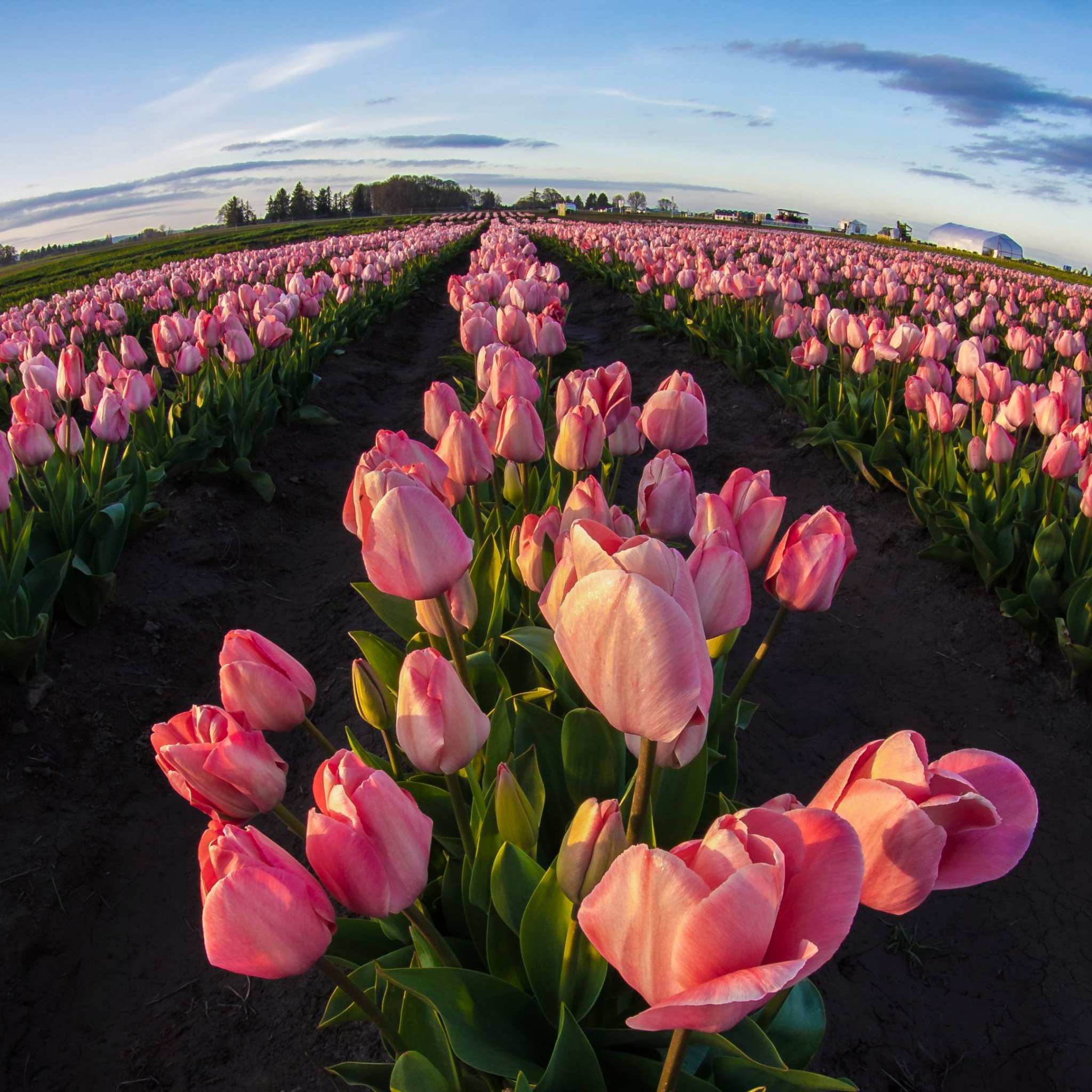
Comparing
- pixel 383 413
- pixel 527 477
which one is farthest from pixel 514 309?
pixel 383 413

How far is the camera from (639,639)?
2.67 feet

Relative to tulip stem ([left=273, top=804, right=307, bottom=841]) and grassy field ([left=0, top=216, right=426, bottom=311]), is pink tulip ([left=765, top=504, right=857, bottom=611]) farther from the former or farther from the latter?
grassy field ([left=0, top=216, right=426, bottom=311])

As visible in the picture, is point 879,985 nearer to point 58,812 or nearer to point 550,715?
point 550,715

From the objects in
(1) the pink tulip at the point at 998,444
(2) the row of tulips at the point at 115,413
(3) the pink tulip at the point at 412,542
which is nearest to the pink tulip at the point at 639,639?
(3) the pink tulip at the point at 412,542

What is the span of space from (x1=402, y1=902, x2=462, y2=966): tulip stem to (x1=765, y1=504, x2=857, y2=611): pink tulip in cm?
75

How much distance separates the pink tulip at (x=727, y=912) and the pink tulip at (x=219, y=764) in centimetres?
59

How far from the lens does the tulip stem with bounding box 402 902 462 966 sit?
3.66ft

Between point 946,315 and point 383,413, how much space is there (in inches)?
213

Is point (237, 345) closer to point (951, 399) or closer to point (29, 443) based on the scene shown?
point (29, 443)

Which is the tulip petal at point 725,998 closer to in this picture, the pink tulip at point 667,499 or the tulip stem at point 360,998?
the tulip stem at point 360,998

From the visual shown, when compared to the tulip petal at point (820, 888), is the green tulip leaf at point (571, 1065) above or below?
below

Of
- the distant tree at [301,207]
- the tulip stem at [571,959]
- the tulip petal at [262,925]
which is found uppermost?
the distant tree at [301,207]

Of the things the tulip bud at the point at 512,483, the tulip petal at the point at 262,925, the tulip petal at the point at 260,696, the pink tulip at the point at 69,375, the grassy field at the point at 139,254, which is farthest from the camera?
the grassy field at the point at 139,254

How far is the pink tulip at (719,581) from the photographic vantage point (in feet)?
3.86
